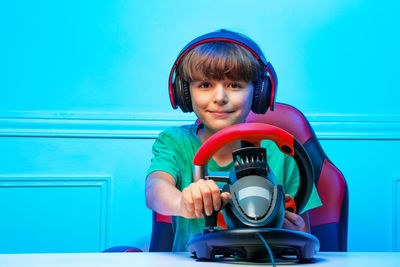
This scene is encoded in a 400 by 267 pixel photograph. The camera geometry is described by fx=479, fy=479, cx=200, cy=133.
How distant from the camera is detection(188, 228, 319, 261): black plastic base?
56 cm

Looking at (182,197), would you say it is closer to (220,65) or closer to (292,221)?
(292,221)

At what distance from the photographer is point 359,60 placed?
1.89 meters

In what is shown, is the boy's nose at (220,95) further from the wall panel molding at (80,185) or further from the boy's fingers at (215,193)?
the wall panel molding at (80,185)

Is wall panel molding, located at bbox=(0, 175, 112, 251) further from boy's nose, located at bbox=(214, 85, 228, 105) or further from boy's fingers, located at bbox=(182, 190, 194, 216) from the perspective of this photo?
boy's fingers, located at bbox=(182, 190, 194, 216)

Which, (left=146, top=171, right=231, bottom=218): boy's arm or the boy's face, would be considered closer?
(left=146, top=171, right=231, bottom=218): boy's arm

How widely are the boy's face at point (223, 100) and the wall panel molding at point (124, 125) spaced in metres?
0.72

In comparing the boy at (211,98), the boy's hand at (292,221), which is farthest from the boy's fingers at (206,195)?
the boy at (211,98)

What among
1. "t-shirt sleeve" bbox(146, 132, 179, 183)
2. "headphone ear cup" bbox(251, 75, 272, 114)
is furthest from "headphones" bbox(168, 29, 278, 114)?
"t-shirt sleeve" bbox(146, 132, 179, 183)

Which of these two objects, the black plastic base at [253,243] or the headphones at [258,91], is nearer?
the black plastic base at [253,243]

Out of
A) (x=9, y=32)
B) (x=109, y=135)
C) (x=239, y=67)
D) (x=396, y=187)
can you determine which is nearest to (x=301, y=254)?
(x=239, y=67)

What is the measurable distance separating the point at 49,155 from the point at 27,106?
0.20 meters

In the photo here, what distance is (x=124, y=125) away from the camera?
70.6 inches

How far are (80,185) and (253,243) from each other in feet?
4.33

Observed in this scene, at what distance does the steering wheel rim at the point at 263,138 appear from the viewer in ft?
2.05
